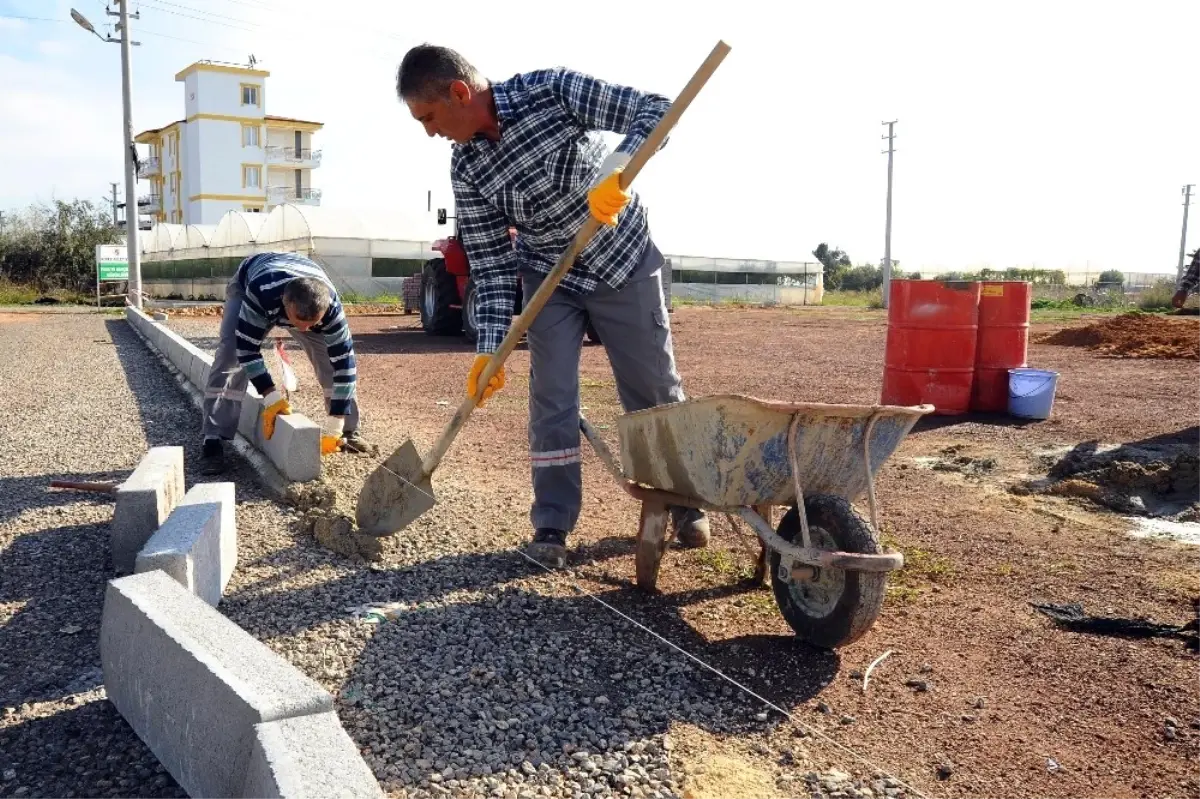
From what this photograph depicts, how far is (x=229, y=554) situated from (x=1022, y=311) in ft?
19.3

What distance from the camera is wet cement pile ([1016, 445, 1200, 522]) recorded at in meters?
4.66

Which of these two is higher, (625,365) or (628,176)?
(628,176)

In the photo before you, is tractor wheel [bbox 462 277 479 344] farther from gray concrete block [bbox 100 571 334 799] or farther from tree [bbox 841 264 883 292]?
tree [bbox 841 264 883 292]

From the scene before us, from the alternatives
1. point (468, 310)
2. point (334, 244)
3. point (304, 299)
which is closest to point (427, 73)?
point (304, 299)

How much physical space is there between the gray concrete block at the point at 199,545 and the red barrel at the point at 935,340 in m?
4.98

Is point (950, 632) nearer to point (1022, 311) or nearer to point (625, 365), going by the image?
point (625, 365)

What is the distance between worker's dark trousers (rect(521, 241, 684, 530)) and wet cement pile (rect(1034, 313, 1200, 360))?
10.2 m

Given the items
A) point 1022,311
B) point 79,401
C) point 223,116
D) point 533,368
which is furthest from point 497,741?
point 223,116

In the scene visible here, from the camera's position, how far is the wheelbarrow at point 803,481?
8.87 ft

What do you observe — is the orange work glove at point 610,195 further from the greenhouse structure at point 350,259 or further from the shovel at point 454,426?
the greenhouse structure at point 350,259

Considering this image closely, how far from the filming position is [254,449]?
5496mm

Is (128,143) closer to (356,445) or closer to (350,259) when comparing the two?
(350,259)

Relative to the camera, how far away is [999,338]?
724 cm

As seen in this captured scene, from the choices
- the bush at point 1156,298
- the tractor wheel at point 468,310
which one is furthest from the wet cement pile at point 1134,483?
the bush at point 1156,298
